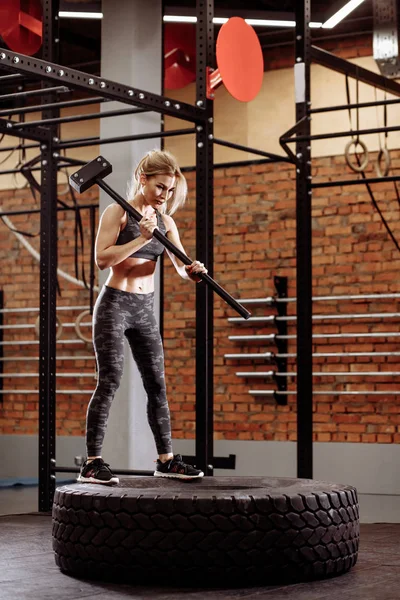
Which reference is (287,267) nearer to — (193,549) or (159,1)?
(159,1)

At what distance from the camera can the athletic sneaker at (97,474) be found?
405 centimetres

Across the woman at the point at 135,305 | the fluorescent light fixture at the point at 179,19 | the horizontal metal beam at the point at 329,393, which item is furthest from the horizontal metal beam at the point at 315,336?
the woman at the point at 135,305

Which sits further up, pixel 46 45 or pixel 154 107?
pixel 46 45

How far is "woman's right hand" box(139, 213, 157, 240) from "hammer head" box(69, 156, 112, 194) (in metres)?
0.32

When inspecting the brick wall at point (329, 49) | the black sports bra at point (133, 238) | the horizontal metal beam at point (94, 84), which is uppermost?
the brick wall at point (329, 49)

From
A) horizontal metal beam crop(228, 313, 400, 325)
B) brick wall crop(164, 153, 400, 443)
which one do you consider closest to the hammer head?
horizontal metal beam crop(228, 313, 400, 325)

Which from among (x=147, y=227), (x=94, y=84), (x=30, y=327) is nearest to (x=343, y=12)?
(x=94, y=84)

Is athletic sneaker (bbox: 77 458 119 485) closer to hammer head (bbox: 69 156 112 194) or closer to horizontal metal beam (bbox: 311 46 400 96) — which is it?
hammer head (bbox: 69 156 112 194)

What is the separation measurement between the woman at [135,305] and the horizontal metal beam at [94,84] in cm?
56

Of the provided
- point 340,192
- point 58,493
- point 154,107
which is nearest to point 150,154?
point 154,107

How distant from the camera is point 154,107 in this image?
4977 mm

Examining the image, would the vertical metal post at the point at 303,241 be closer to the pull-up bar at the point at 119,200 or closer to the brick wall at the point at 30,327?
the pull-up bar at the point at 119,200

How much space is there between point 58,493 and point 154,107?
2.10 m

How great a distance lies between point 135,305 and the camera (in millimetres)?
4270
